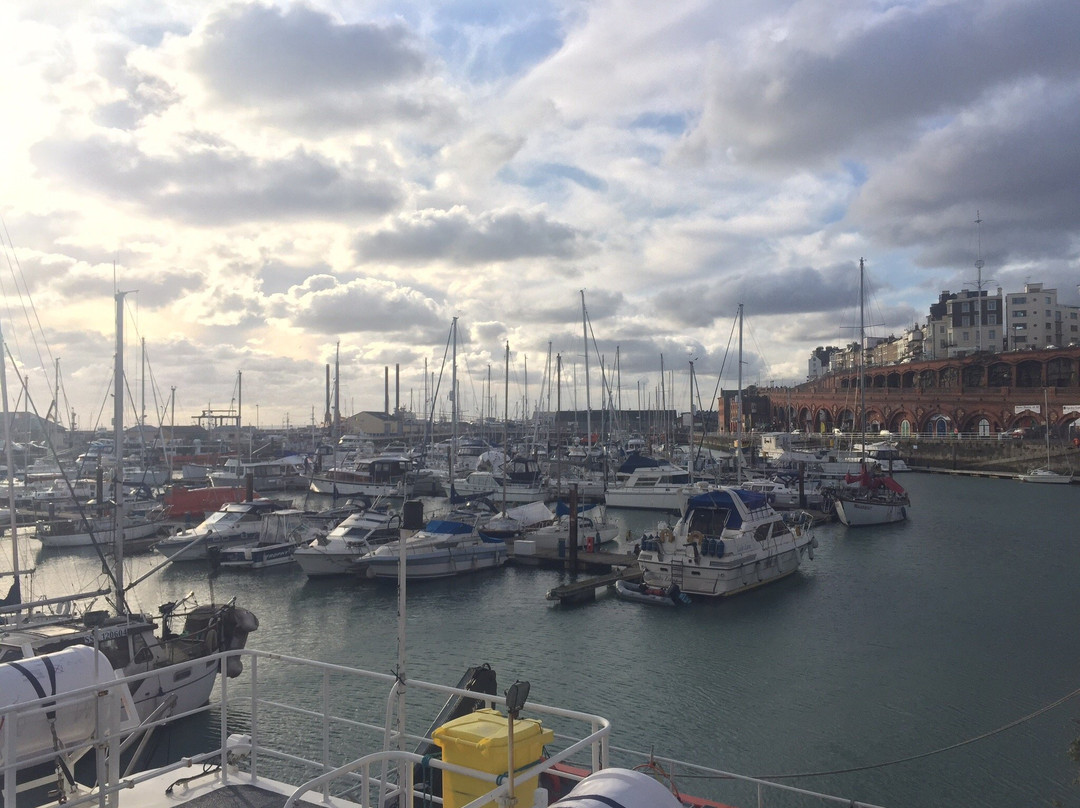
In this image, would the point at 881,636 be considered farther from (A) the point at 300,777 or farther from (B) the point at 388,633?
(A) the point at 300,777

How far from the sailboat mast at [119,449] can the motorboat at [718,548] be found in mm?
17551

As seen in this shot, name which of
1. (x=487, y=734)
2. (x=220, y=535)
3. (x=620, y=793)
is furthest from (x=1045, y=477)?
(x=620, y=793)

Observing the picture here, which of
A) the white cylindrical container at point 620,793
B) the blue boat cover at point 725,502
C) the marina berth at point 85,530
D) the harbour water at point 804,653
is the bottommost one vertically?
the harbour water at point 804,653

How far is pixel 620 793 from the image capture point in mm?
4273

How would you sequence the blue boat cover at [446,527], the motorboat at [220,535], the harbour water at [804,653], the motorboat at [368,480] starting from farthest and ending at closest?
the motorboat at [368,480], the motorboat at [220,535], the blue boat cover at [446,527], the harbour water at [804,653]

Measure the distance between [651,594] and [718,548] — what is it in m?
3.02

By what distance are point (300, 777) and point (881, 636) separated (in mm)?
17737

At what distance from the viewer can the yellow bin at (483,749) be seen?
5480mm

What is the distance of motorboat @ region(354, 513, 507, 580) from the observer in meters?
31.5

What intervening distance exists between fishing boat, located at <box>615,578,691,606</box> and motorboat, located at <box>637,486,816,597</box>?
29 cm

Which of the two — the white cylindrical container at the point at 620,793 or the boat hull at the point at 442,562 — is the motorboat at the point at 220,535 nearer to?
the boat hull at the point at 442,562

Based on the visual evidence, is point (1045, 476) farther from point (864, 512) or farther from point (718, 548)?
point (718, 548)

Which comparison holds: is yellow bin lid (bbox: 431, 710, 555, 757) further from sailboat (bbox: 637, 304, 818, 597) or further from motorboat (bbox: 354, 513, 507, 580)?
motorboat (bbox: 354, 513, 507, 580)

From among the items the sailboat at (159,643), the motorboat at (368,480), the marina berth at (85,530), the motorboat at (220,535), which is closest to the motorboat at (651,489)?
the motorboat at (368,480)
